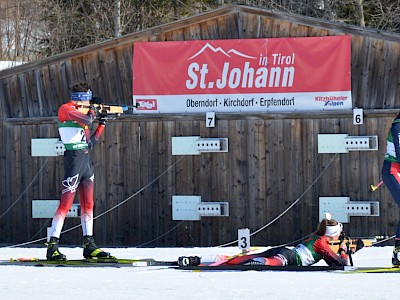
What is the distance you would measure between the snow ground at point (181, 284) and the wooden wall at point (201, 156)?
4.78 meters

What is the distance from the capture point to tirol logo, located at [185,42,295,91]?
16.5 metres

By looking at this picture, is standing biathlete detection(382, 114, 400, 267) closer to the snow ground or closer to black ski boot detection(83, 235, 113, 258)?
the snow ground

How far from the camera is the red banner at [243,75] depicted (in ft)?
53.5

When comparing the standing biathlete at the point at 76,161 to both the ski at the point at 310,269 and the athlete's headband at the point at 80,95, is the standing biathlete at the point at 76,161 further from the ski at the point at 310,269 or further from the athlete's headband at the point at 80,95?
the ski at the point at 310,269

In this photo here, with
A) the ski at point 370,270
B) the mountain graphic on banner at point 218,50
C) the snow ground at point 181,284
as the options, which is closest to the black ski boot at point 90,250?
the snow ground at point 181,284

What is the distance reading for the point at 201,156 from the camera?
16.8 metres

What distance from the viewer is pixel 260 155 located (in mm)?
16625

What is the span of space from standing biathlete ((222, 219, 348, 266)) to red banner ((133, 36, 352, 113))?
5.63 meters

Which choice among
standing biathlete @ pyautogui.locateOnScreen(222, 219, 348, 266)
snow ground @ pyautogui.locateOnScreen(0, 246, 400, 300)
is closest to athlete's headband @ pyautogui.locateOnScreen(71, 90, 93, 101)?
snow ground @ pyautogui.locateOnScreen(0, 246, 400, 300)

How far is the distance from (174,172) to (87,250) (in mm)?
4890

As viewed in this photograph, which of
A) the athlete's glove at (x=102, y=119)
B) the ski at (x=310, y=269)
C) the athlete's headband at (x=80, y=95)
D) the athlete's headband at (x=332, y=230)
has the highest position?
the athlete's headband at (x=80, y=95)

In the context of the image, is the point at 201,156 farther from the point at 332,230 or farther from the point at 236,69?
the point at 332,230

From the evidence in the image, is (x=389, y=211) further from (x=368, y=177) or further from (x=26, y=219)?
(x=26, y=219)

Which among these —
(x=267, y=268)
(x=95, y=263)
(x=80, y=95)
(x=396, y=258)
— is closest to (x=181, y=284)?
(x=267, y=268)
